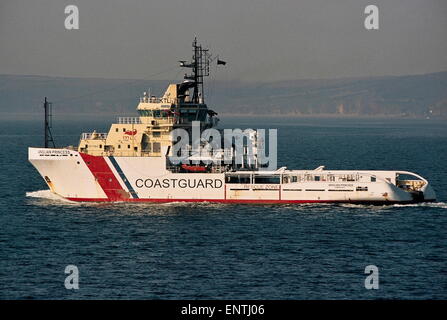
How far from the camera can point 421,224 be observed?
53.1 m

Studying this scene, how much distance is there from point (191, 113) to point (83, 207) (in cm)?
1132

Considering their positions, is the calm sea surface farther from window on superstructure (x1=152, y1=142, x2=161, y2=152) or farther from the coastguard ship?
window on superstructure (x1=152, y1=142, x2=161, y2=152)

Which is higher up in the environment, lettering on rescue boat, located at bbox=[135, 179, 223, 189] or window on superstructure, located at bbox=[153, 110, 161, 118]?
window on superstructure, located at bbox=[153, 110, 161, 118]

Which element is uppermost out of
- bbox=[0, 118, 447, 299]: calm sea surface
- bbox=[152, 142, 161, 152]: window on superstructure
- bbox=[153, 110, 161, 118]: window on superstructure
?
bbox=[153, 110, 161, 118]: window on superstructure

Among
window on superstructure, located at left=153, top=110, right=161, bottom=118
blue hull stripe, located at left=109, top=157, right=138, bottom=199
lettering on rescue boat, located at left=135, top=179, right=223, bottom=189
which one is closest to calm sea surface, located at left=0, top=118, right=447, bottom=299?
blue hull stripe, located at left=109, top=157, right=138, bottom=199

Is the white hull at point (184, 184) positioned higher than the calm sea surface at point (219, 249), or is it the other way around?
the white hull at point (184, 184)

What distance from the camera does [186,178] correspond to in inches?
2356

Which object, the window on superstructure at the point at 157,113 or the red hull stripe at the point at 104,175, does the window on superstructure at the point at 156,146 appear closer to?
the window on superstructure at the point at 157,113

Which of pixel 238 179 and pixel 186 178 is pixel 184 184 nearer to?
pixel 186 178

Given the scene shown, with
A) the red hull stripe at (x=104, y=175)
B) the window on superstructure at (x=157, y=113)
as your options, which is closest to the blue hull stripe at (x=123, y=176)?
the red hull stripe at (x=104, y=175)

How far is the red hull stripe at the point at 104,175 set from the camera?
60250 millimetres

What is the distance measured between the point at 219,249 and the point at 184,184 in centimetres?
1448

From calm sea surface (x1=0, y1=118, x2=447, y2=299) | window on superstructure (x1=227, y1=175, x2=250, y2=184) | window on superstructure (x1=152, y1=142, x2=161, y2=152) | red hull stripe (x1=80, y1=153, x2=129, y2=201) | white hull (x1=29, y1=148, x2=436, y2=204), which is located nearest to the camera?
calm sea surface (x1=0, y1=118, x2=447, y2=299)

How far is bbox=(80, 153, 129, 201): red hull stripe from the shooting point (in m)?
60.2
